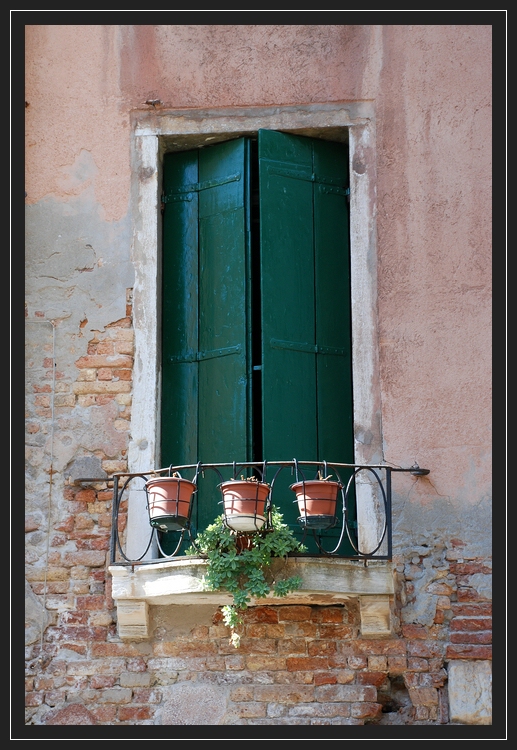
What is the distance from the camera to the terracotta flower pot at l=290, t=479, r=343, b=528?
6449 mm

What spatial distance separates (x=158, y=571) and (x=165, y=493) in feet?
1.39

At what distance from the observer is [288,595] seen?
6730 millimetres

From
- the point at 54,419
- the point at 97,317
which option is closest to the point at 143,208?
the point at 97,317

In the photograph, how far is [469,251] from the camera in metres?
7.40

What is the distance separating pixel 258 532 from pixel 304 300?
1436 millimetres

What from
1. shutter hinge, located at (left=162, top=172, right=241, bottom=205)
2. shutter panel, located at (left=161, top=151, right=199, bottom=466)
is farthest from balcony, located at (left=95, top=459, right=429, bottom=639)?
shutter hinge, located at (left=162, top=172, right=241, bottom=205)

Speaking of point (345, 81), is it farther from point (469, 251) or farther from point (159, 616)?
point (159, 616)

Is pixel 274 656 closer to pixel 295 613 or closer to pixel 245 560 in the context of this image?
pixel 295 613

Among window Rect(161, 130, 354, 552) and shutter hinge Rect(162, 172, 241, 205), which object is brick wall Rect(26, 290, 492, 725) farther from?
shutter hinge Rect(162, 172, 241, 205)

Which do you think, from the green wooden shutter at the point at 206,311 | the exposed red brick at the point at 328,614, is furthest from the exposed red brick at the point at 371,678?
the green wooden shutter at the point at 206,311

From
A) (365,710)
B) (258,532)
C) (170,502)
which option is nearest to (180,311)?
(170,502)

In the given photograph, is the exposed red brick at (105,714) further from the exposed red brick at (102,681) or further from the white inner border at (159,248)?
the white inner border at (159,248)

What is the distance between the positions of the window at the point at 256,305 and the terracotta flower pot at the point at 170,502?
2.23 feet

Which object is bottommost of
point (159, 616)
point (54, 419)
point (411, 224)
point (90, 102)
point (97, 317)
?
point (159, 616)
